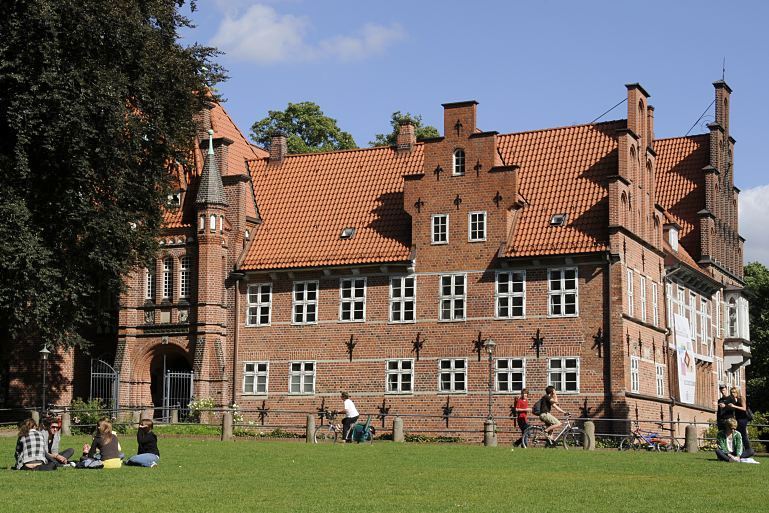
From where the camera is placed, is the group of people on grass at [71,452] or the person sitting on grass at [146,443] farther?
the person sitting on grass at [146,443]

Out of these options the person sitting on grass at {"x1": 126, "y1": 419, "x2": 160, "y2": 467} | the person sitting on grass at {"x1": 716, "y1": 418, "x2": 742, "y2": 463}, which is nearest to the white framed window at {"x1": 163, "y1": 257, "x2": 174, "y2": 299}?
the person sitting on grass at {"x1": 126, "y1": 419, "x2": 160, "y2": 467}

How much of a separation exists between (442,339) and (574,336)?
4774 mm

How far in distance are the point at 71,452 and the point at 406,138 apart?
2717 cm

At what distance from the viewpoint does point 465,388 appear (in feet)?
152

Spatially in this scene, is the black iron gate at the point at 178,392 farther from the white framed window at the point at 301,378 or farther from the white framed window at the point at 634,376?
the white framed window at the point at 634,376

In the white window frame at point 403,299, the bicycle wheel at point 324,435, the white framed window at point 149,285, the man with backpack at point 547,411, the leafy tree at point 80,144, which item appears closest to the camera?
the man with backpack at point 547,411

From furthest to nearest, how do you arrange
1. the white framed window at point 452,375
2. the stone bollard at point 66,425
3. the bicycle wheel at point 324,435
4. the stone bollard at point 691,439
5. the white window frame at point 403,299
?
the white window frame at point 403,299, the white framed window at point 452,375, the stone bollard at point 66,425, the bicycle wheel at point 324,435, the stone bollard at point 691,439

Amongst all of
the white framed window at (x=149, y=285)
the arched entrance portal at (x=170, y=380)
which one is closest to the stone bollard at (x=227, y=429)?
the arched entrance portal at (x=170, y=380)

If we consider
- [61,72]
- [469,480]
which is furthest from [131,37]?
A: [469,480]

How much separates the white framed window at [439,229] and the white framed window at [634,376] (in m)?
7.54

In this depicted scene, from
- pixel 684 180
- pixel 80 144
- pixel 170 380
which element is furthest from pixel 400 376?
pixel 684 180

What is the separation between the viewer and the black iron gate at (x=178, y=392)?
160 feet

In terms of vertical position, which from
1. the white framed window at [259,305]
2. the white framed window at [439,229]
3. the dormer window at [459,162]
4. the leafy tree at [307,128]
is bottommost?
the white framed window at [259,305]

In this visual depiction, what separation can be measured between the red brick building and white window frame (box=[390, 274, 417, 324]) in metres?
0.05
